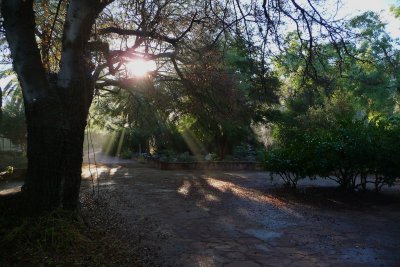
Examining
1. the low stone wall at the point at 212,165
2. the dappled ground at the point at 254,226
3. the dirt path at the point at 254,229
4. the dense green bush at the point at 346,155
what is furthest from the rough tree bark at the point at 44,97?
the low stone wall at the point at 212,165

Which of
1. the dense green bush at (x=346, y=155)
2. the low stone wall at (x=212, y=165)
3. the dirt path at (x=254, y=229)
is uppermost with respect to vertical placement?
the dense green bush at (x=346, y=155)

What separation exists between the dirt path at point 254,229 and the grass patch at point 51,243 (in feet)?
2.49

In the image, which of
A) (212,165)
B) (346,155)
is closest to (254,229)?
(346,155)

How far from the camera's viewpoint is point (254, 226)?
23.2 ft

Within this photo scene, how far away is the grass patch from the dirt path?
758 mm

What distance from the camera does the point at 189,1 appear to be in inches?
413

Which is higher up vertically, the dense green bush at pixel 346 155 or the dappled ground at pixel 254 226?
the dense green bush at pixel 346 155

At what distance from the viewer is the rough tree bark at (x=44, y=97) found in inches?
204

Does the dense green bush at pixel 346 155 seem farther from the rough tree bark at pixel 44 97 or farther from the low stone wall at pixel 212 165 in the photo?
the low stone wall at pixel 212 165

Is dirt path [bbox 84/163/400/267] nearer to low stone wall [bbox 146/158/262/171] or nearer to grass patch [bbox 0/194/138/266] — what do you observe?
grass patch [bbox 0/194/138/266]

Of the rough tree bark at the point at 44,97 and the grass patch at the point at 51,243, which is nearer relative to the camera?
the grass patch at the point at 51,243

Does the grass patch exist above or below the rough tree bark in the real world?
below

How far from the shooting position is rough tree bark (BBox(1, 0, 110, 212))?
5.19 m

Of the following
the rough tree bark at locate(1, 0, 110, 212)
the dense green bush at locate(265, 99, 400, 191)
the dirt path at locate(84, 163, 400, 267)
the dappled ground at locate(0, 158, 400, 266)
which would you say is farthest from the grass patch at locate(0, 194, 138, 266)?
the dense green bush at locate(265, 99, 400, 191)
